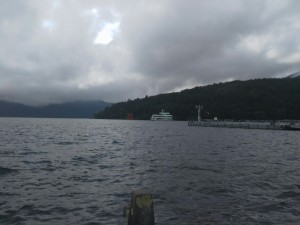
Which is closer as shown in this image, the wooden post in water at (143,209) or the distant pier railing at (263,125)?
the wooden post in water at (143,209)

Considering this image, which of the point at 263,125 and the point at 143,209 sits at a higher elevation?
the point at 263,125

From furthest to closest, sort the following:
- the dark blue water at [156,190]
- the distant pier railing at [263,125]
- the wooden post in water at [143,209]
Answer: the distant pier railing at [263,125]
the dark blue water at [156,190]
the wooden post in water at [143,209]

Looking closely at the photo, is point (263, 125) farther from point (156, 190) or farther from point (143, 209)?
point (143, 209)

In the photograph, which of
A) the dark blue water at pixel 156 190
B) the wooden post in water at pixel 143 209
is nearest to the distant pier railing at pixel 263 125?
the dark blue water at pixel 156 190

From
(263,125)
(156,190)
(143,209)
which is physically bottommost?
(156,190)

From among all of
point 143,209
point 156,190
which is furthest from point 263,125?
point 143,209

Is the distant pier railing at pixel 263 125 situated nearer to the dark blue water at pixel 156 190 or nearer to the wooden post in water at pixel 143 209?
the dark blue water at pixel 156 190

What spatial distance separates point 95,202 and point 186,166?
13.7 m

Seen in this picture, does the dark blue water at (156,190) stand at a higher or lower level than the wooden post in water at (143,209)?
lower

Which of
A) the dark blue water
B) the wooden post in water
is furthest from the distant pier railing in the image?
the wooden post in water

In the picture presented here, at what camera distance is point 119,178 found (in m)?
23.8

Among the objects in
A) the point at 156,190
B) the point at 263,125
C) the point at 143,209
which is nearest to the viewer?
the point at 143,209

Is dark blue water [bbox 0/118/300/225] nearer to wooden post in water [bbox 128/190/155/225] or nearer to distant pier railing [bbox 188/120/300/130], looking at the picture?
wooden post in water [bbox 128/190/155/225]

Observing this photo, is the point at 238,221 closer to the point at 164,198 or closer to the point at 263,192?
the point at 164,198
